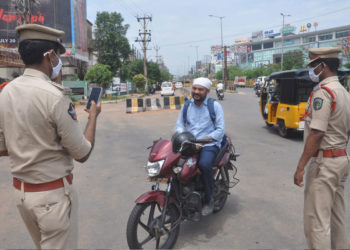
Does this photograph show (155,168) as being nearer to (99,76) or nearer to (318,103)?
(318,103)

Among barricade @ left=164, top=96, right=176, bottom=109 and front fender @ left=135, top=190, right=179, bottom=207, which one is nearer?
front fender @ left=135, top=190, right=179, bottom=207

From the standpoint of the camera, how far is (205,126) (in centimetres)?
388

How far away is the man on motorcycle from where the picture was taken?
3.55 m

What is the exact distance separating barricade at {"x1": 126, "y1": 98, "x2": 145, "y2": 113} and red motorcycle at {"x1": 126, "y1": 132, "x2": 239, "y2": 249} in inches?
526

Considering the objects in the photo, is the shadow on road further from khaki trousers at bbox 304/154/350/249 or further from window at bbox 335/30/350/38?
window at bbox 335/30/350/38

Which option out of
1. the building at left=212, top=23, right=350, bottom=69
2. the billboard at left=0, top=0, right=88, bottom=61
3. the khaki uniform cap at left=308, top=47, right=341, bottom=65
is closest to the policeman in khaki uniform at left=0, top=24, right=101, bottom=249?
the khaki uniform cap at left=308, top=47, right=341, bottom=65

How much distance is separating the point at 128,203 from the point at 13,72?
26.4 meters

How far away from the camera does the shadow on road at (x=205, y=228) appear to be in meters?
3.44

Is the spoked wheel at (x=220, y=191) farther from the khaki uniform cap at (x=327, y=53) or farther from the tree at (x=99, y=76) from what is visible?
the tree at (x=99, y=76)

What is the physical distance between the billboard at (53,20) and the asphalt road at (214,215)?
2721 cm

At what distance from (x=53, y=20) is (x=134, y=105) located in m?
20.5

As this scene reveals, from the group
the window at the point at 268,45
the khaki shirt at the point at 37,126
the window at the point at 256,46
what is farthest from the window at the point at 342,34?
the khaki shirt at the point at 37,126

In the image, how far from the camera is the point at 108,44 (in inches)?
1817

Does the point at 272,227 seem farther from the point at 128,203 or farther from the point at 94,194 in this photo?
the point at 94,194
